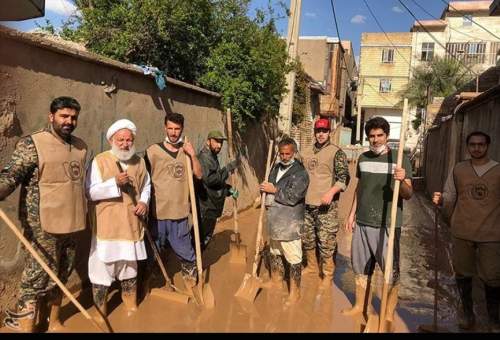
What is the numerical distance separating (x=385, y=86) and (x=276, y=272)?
3957 centimetres

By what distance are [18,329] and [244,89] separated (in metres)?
6.02

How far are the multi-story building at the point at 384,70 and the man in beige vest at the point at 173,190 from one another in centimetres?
3809

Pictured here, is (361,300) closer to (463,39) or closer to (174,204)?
(174,204)

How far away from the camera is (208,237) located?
215 inches

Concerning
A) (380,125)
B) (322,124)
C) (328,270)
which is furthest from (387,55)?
(380,125)

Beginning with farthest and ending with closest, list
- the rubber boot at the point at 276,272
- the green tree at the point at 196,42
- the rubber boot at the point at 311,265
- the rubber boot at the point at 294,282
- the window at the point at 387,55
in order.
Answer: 1. the window at the point at 387,55
2. the green tree at the point at 196,42
3. the rubber boot at the point at 311,265
4. the rubber boot at the point at 276,272
5. the rubber boot at the point at 294,282

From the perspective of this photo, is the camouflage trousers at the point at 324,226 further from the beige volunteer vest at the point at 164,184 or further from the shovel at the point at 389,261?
the beige volunteer vest at the point at 164,184

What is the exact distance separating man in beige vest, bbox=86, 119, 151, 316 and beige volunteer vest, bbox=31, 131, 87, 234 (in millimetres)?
237

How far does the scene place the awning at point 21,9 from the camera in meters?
4.93

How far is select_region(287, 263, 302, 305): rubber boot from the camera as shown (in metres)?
4.55

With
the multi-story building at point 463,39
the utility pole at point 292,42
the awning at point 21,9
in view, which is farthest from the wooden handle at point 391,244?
the multi-story building at point 463,39

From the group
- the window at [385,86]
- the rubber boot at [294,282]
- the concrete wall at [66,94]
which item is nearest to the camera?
the concrete wall at [66,94]

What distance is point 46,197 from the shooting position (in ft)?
10.6

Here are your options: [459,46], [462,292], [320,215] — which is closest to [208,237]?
[320,215]
